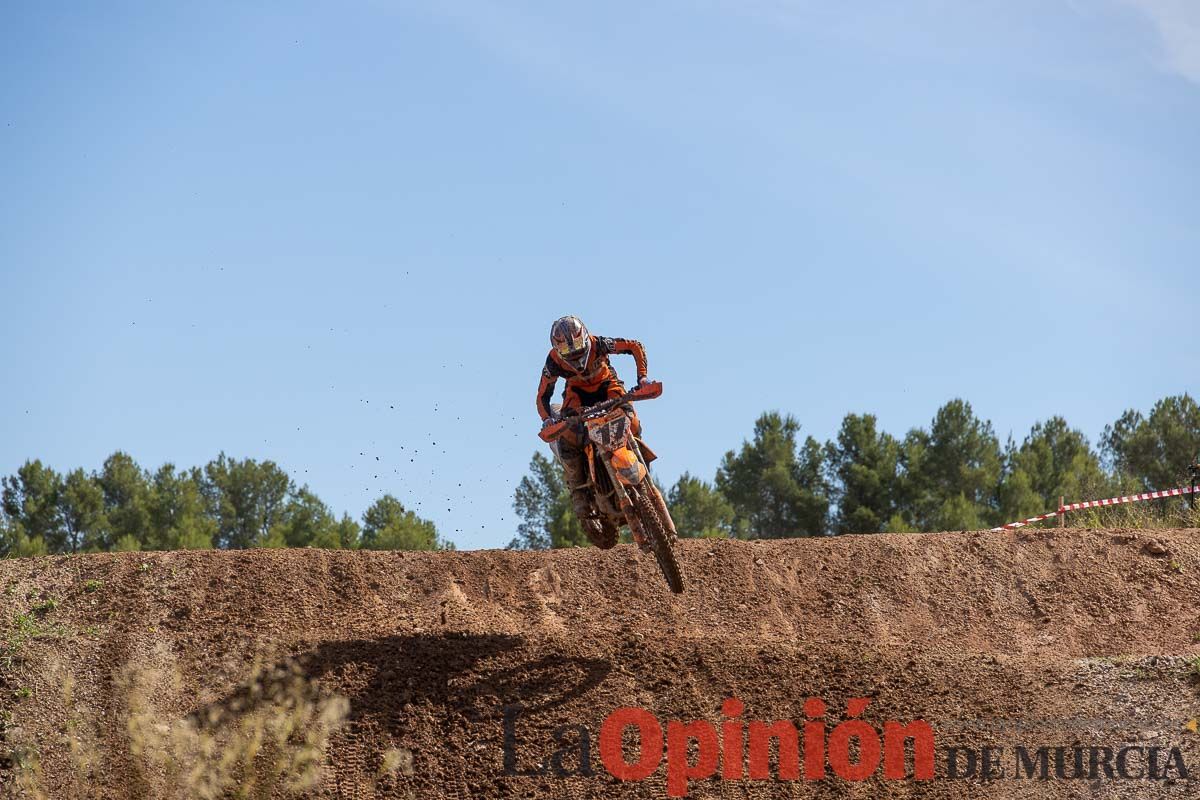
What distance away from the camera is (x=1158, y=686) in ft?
37.6

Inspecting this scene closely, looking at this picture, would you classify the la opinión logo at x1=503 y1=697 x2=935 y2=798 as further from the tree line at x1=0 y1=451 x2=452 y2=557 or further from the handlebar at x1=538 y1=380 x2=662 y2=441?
the tree line at x1=0 y1=451 x2=452 y2=557

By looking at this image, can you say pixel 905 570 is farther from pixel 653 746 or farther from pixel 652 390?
pixel 653 746

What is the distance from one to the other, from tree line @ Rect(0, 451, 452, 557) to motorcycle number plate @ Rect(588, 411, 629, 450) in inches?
871

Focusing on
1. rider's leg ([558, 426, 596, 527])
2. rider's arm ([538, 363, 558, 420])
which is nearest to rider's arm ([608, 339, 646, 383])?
rider's arm ([538, 363, 558, 420])

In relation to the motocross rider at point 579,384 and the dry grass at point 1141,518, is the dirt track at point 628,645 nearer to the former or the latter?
the motocross rider at point 579,384

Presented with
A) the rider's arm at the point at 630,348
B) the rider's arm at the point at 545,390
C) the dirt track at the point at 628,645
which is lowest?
the dirt track at the point at 628,645

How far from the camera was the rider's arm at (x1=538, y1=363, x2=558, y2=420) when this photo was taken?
12781 millimetres

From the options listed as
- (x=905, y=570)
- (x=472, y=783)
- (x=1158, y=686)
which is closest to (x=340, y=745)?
(x=472, y=783)

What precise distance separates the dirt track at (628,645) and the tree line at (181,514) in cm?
1881

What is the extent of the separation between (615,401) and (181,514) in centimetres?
2893

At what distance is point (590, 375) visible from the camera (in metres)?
12.9

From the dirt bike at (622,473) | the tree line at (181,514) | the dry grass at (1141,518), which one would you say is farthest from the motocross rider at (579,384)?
the tree line at (181,514)

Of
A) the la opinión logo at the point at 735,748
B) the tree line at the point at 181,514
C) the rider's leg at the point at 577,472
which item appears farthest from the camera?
the tree line at the point at 181,514

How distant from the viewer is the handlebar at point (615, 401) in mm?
12242
